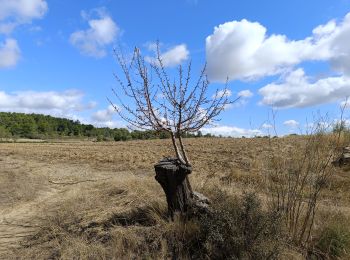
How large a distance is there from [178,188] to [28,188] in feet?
22.1

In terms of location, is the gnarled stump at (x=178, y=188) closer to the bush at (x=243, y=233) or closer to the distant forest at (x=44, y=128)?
the bush at (x=243, y=233)

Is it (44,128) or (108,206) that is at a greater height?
(44,128)

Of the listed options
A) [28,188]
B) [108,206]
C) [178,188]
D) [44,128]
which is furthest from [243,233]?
[44,128]

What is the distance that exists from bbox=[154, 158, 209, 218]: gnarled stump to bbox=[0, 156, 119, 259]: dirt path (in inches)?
106

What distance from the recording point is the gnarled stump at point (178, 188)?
23.7ft

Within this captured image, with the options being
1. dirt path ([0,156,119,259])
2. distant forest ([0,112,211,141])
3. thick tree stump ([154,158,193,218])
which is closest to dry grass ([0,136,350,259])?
dirt path ([0,156,119,259])

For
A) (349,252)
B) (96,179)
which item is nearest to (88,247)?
(349,252)

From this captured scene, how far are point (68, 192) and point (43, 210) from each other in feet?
6.20

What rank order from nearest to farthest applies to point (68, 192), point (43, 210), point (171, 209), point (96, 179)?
point (171, 209) < point (43, 210) < point (68, 192) < point (96, 179)

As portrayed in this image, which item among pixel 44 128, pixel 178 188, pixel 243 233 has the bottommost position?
pixel 243 233

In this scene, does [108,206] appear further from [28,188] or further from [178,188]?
[28,188]

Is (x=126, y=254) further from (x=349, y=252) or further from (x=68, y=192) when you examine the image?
(x=68, y=192)

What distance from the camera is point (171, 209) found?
7352mm

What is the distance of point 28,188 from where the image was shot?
1249 centimetres
